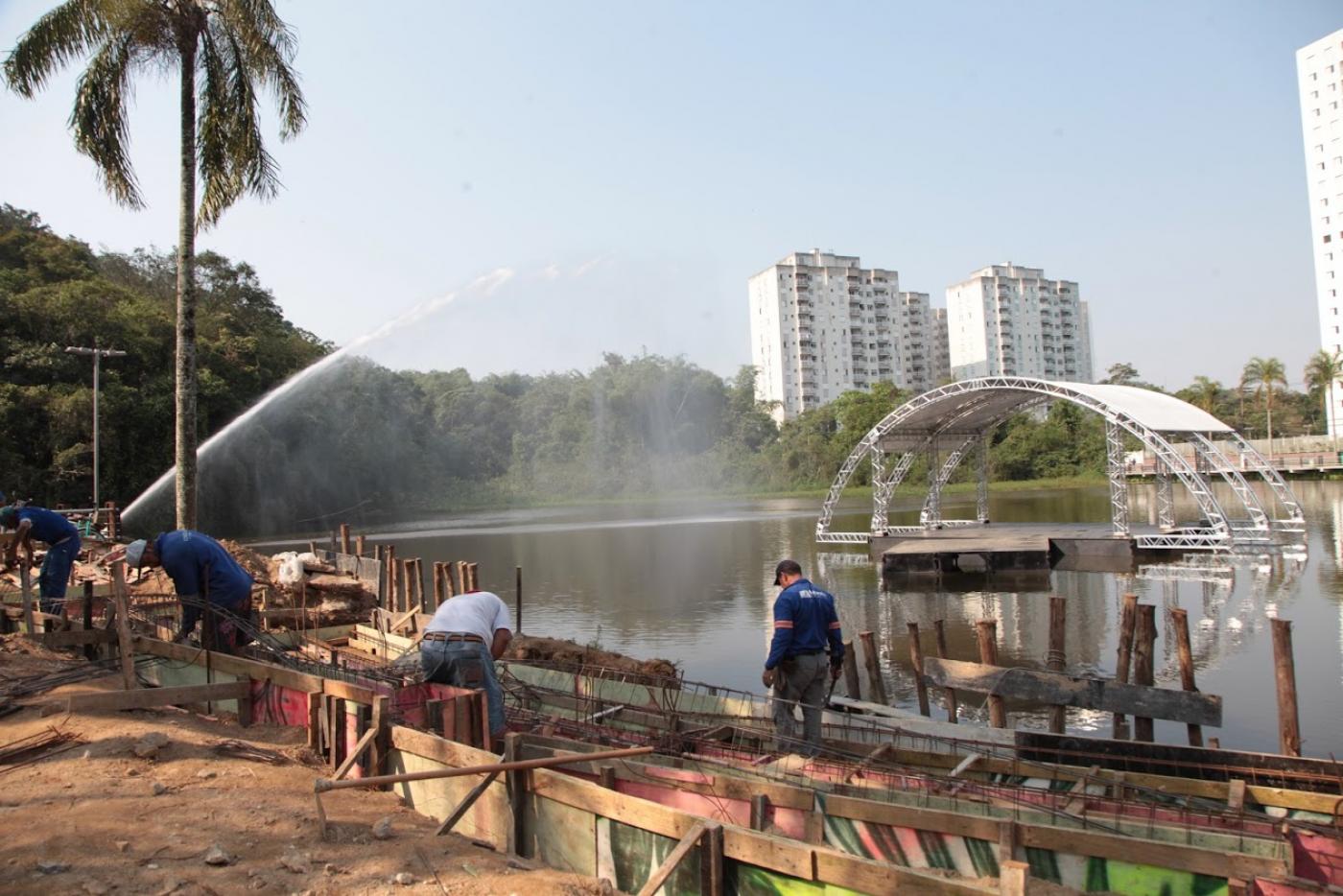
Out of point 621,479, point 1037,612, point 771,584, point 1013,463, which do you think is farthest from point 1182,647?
point 1013,463

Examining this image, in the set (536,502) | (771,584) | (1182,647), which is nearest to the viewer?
(1182,647)

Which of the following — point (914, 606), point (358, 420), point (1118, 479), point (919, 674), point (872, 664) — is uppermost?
point (358, 420)

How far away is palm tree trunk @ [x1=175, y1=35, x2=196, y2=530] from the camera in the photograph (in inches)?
682

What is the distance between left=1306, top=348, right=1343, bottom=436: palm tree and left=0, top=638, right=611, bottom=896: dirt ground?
96644mm

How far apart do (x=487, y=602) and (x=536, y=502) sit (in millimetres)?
67796

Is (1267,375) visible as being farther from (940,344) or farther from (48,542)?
(48,542)

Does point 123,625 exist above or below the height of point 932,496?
below

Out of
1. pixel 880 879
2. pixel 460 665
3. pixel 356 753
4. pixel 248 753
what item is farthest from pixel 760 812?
pixel 248 753

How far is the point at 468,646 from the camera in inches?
323

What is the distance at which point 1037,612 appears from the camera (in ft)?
79.7

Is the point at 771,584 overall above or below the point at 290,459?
→ below

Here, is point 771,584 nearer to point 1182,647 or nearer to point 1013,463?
point 1182,647

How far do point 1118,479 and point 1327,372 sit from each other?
65842mm

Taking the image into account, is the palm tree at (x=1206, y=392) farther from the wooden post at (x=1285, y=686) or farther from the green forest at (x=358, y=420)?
the wooden post at (x=1285, y=686)
